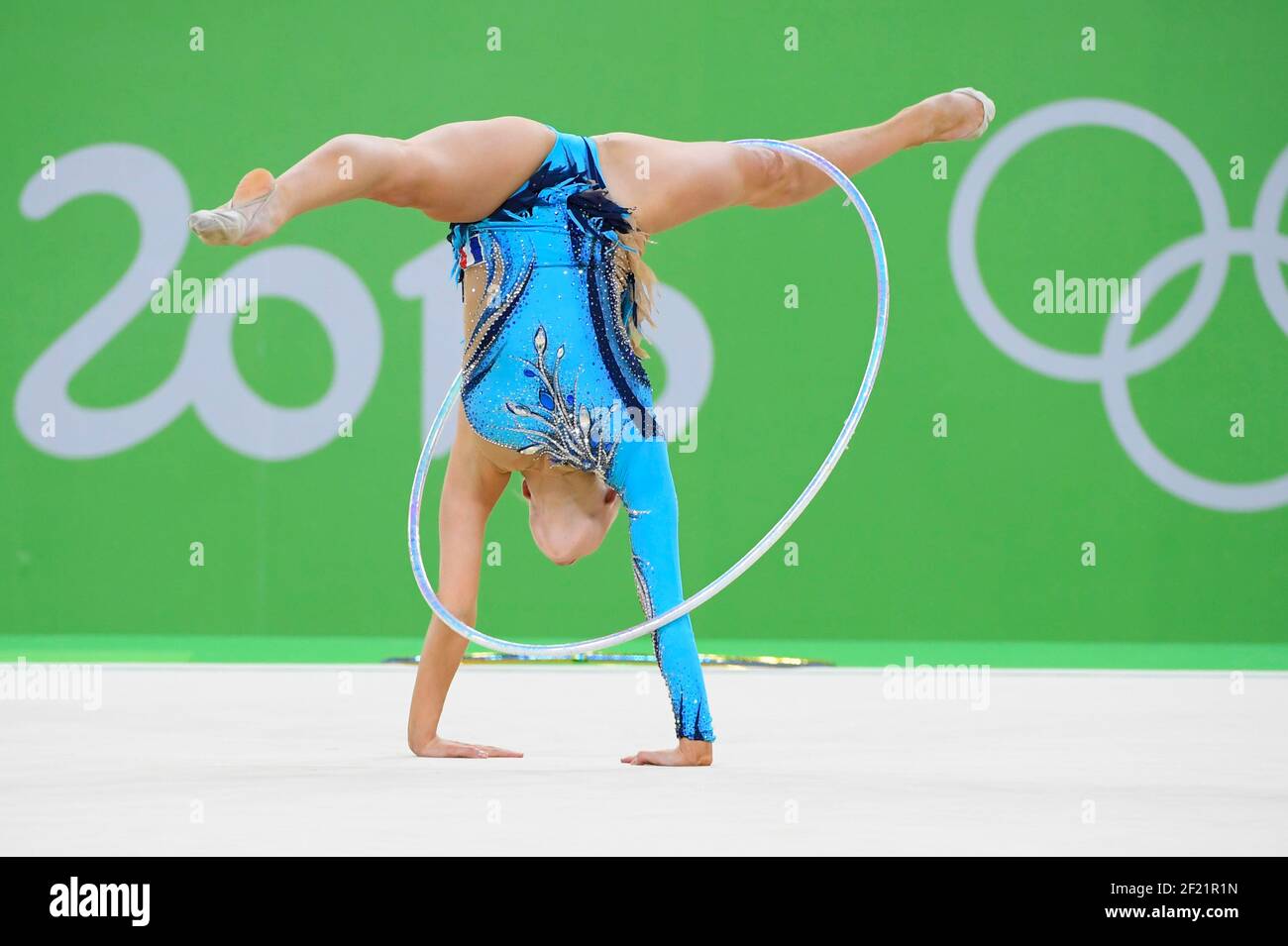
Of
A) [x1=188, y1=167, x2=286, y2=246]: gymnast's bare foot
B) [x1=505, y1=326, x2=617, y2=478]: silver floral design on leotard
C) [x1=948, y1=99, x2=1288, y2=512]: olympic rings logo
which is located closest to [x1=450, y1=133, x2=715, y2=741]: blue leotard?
[x1=505, y1=326, x2=617, y2=478]: silver floral design on leotard

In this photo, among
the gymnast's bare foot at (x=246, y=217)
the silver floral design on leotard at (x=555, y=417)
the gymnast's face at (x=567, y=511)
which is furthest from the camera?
the gymnast's face at (x=567, y=511)

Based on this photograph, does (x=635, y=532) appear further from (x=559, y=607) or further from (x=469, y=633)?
(x=559, y=607)

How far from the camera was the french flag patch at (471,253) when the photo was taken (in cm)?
443

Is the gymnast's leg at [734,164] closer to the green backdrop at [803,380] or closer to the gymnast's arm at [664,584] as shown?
the gymnast's arm at [664,584]

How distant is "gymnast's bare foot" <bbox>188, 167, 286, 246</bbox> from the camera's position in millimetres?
3338

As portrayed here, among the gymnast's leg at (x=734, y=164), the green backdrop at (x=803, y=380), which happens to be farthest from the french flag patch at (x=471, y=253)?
the green backdrop at (x=803, y=380)

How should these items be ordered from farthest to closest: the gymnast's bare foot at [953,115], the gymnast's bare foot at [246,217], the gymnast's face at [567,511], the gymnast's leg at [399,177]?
the gymnast's bare foot at [953,115] → the gymnast's face at [567,511] → the gymnast's leg at [399,177] → the gymnast's bare foot at [246,217]

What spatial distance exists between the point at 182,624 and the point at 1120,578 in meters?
5.45

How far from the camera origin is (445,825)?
A: 3.21 metres

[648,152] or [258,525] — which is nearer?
[648,152]

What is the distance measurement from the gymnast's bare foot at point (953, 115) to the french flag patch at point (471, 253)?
1399 millimetres

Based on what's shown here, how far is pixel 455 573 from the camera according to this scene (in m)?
4.68

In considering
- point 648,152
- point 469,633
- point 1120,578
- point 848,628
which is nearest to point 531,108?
point 848,628

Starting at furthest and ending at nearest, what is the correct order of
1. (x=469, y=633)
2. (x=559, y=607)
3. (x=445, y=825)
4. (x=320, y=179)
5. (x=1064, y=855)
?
(x=559, y=607) → (x=469, y=633) → (x=320, y=179) → (x=445, y=825) → (x=1064, y=855)
